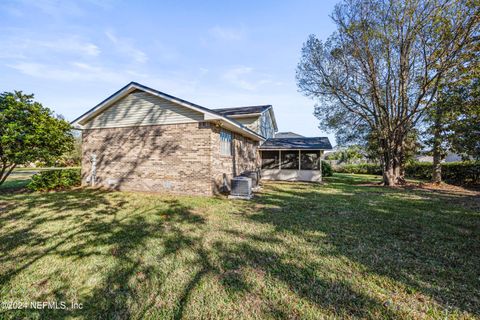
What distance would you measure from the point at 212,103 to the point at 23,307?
20504 millimetres

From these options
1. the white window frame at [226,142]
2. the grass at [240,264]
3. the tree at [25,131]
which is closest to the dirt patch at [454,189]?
the grass at [240,264]

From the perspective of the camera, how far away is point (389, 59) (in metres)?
11.9

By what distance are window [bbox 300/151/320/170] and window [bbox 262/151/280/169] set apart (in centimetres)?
196

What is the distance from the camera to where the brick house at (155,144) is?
8734 mm

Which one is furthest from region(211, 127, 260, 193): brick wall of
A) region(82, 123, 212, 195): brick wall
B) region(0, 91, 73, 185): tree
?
region(0, 91, 73, 185): tree

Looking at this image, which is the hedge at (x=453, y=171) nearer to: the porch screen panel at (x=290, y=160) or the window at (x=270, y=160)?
the porch screen panel at (x=290, y=160)

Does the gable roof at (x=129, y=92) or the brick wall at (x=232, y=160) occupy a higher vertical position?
the gable roof at (x=129, y=92)

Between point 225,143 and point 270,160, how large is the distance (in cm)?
715

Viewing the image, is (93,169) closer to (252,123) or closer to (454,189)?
(252,123)

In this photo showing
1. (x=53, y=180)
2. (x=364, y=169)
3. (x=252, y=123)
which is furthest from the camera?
(x=364, y=169)

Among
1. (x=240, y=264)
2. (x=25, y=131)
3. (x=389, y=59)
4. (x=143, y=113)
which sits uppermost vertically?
(x=389, y=59)

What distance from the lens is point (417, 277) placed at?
2.89 metres

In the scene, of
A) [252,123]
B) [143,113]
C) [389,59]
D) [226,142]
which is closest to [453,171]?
[389,59]

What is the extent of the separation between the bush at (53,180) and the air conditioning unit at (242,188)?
8602 mm
